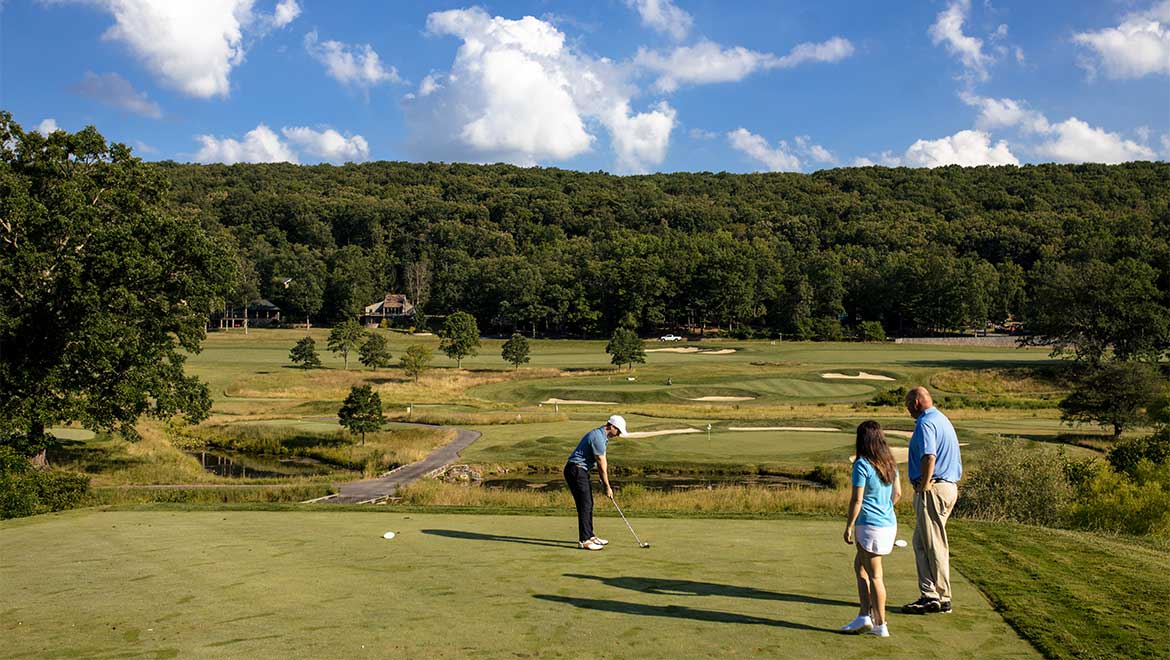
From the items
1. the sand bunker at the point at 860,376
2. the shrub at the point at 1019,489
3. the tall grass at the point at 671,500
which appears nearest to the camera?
the tall grass at the point at 671,500

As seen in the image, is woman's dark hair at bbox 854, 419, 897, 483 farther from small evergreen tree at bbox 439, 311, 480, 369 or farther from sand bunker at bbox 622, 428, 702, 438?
small evergreen tree at bbox 439, 311, 480, 369

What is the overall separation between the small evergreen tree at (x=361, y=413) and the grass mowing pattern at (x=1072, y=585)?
31050 millimetres

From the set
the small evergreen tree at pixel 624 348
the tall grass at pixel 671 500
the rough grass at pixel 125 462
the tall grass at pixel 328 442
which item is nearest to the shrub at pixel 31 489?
the tall grass at pixel 671 500

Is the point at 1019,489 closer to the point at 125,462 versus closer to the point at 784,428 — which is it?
the point at 784,428

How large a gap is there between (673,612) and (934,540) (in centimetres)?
275

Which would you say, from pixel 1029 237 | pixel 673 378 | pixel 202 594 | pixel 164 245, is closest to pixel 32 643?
pixel 202 594

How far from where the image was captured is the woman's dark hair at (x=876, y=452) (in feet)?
25.4

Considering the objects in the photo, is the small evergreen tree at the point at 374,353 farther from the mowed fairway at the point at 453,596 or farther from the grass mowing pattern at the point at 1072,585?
the grass mowing pattern at the point at 1072,585

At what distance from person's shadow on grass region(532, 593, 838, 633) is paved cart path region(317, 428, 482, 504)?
17.4 meters

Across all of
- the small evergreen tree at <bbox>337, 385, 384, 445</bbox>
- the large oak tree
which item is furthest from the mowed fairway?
the small evergreen tree at <bbox>337, 385, 384, 445</bbox>

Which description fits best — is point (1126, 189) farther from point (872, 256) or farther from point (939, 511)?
point (939, 511)

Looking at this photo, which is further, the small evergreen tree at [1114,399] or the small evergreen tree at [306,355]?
the small evergreen tree at [306,355]

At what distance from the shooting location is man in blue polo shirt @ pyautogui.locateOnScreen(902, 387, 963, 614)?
324 inches

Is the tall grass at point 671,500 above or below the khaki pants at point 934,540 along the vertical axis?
below
